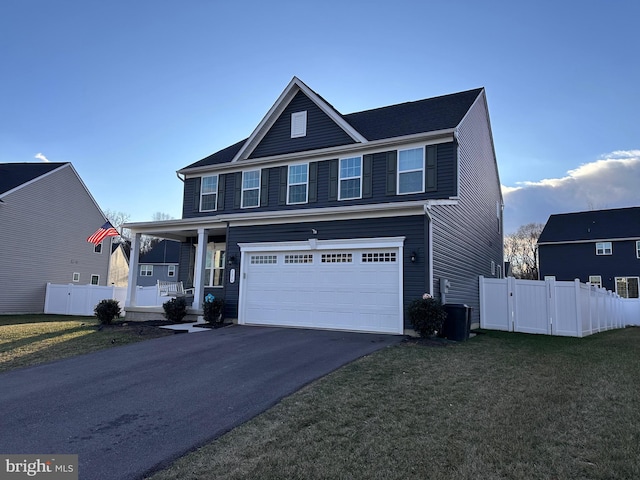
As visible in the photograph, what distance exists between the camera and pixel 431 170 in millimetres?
13352

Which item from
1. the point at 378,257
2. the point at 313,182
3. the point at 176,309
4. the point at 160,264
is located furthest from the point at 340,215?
the point at 160,264

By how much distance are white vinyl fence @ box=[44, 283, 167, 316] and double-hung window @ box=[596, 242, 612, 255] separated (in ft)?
96.6

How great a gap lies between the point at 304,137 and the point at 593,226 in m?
25.5

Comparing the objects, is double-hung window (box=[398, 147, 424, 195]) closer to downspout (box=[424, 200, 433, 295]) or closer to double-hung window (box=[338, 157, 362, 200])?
double-hung window (box=[338, 157, 362, 200])

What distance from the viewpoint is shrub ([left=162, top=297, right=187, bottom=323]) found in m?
13.6

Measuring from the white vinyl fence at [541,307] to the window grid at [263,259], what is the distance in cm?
798

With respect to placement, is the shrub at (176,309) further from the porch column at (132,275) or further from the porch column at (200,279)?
the porch column at (132,275)

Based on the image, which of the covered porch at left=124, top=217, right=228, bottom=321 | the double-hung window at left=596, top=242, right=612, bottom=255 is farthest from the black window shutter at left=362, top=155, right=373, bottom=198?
the double-hung window at left=596, top=242, right=612, bottom=255

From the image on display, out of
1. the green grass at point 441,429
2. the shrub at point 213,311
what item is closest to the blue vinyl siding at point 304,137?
the shrub at point 213,311

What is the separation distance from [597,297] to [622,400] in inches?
490

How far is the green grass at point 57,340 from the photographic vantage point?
871cm

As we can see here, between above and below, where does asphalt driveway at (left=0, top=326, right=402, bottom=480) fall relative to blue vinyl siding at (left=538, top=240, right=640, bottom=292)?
below

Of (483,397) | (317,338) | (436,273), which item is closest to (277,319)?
(317,338)

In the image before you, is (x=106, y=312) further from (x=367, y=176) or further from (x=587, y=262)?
(x=587, y=262)
